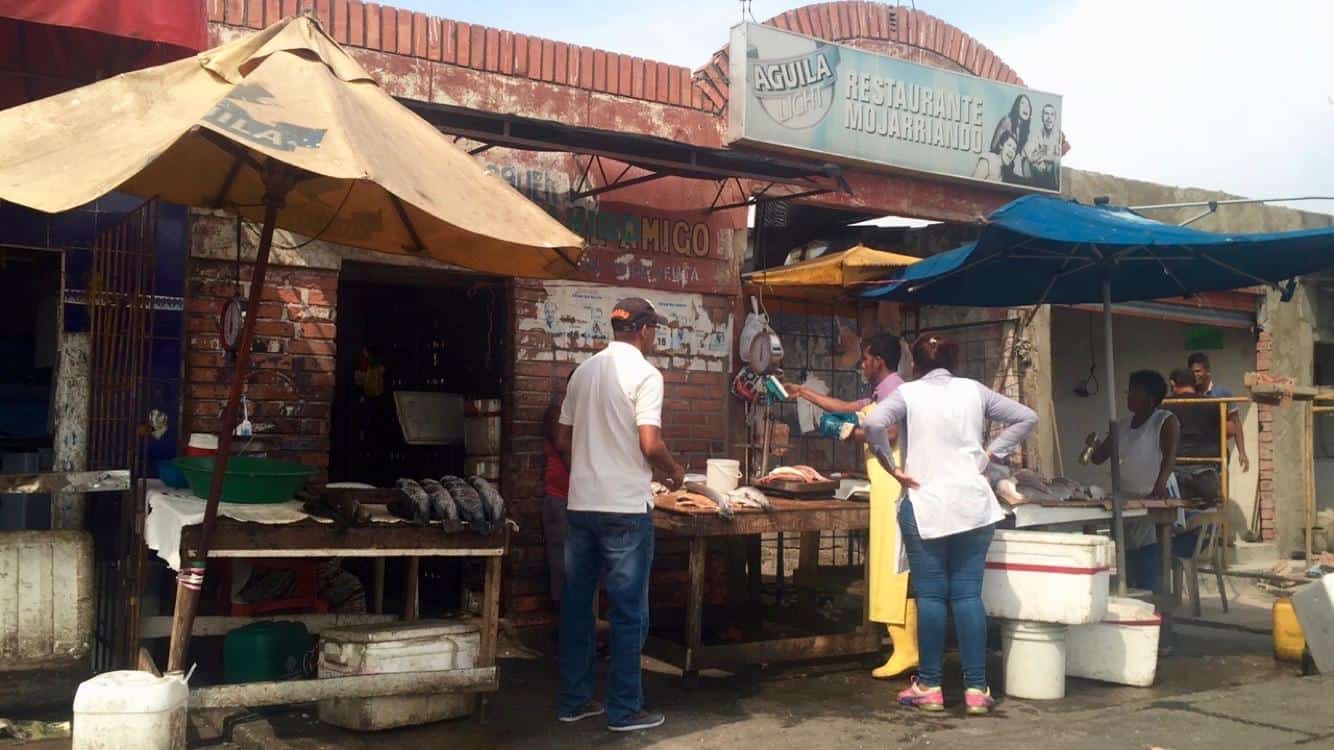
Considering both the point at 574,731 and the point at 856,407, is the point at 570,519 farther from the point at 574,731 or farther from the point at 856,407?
the point at 856,407

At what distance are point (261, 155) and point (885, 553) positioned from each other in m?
3.93

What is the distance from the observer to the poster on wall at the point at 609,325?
7.77 m

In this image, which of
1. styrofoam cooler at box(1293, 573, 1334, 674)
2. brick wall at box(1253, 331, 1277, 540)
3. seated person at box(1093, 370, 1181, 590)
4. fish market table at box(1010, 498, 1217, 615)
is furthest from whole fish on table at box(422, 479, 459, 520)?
brick wall at box(1253, 331, 1277, 540)

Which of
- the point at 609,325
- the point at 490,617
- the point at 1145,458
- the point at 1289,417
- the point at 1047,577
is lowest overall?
the point at 490,617

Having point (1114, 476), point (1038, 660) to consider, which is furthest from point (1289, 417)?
point (1038, 660)

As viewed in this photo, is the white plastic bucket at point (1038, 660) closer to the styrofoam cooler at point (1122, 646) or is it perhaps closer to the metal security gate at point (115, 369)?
the styrofoam cooler at point (1122, 646)

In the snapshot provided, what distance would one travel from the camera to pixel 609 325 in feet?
26.3

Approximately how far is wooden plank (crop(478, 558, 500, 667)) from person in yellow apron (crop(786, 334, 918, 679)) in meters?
2.26

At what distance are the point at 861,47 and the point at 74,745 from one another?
7.30 metres

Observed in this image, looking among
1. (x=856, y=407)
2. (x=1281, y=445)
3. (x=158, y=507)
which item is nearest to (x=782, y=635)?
(x=856, y=407)

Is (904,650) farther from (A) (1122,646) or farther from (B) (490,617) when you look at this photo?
(B) (490,617)

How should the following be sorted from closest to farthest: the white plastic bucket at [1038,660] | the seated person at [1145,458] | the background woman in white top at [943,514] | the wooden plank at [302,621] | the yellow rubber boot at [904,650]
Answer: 1. the background woman in white top at [943,514]
2. the wooden plank at [302,621]
3. the white plastic bucket at [1038,660]
4. the yellow rubber boot at [904,650]
5. the seated person at [1145,458]

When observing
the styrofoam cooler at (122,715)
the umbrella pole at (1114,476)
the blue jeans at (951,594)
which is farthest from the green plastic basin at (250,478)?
the umbrella pole at (1114,476)

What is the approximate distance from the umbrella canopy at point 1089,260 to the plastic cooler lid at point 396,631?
357cm
